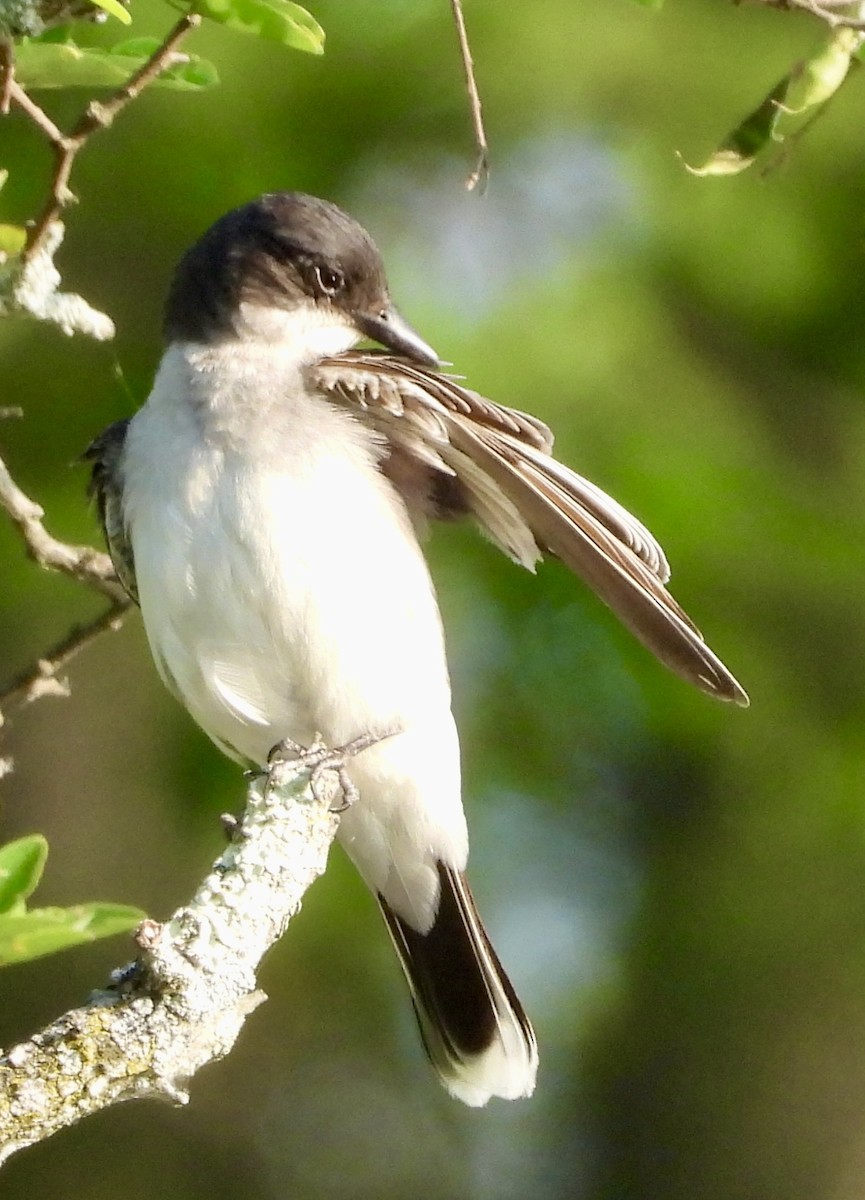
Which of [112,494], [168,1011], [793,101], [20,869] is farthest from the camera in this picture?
[112,494]

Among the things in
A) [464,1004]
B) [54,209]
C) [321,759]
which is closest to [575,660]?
[464,1004]

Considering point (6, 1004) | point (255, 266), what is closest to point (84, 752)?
point (6, 1004)

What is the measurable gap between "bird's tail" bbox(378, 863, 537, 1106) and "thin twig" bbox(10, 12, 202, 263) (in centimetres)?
192

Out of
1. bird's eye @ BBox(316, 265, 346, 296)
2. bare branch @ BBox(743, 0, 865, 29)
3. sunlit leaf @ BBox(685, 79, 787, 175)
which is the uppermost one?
bird's eye @ BBox(316, 265, 346, 296)

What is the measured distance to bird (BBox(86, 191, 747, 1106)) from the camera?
131 inches

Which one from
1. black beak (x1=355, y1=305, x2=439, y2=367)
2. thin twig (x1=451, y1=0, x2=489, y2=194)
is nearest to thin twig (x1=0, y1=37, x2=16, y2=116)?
thin twig (x1=451, y1=0, x2=489, y2=194)

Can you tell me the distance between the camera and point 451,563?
5461mm

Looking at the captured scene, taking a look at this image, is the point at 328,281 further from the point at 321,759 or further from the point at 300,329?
the point at 321,759

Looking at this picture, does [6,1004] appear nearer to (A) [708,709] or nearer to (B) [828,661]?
(A) [708,709]

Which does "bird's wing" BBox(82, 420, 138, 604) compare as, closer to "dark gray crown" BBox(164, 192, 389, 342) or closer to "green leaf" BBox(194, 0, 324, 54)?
"dark gray crown" BBox(164, 192, 389, 342)

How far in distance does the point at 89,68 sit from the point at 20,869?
1094 millimetres

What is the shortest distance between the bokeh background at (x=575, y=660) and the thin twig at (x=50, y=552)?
1804mm

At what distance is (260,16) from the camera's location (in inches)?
92.2

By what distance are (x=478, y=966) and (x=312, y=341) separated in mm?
1362
